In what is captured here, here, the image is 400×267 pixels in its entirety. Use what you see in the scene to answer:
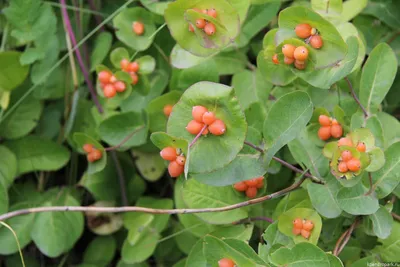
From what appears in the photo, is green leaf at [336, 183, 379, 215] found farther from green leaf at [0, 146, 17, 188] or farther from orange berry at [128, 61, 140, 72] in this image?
green leaf at [0, 146, 17, 188]

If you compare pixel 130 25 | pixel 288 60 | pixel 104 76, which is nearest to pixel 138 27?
pixel 130 25

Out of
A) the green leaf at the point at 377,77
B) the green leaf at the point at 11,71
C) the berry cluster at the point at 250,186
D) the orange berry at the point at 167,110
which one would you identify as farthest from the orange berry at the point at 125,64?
the green leaf at the point at 377,77

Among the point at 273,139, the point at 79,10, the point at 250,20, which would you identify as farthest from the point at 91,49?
the point at 273,139

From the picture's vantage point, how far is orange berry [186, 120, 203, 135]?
29.5 inches

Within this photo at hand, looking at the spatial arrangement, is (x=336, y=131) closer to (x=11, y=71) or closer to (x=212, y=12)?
(x=212, y=12)

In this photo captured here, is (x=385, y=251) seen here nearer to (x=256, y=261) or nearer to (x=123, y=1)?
(x=256, y=261)

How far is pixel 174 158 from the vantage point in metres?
0.74

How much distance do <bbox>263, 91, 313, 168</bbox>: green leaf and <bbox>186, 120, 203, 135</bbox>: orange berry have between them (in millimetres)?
130

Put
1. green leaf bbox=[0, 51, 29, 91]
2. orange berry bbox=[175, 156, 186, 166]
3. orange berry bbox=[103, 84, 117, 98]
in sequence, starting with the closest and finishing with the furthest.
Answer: orange berry bbox=[175, 156, 186, 166]
orange berry bbox=[103, 84, 117, 98]
green leaf bbox=[0, 51, 29, 91]

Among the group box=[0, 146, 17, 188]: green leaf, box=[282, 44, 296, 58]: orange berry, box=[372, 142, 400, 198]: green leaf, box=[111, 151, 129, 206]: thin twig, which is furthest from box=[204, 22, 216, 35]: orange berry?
box=[0, 146, 17, 188]: green leaf

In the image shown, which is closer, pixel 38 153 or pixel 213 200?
pixel 213 200

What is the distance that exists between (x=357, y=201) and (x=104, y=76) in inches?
21.4

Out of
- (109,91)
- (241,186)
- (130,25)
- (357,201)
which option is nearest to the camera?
(357,201)

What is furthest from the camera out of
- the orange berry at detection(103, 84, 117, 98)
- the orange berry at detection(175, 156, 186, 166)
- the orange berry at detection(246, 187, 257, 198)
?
the orange berry at detection(103, 84, 117, 98)
